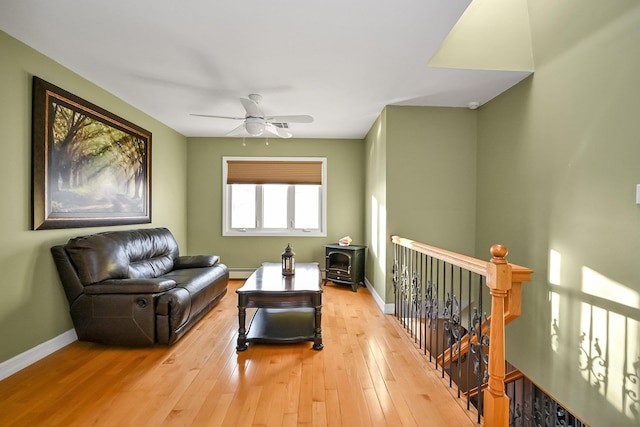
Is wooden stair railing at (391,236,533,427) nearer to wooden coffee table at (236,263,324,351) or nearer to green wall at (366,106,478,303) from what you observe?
wooden coffee table at (236,263,324,351)

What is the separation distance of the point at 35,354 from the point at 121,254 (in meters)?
0.99

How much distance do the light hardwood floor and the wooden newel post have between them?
210 millimetres

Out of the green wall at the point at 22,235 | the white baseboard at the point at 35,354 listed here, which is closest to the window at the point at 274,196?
the green wall at the point at 22,235

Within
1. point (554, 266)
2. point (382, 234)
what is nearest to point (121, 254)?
point (382, 234)

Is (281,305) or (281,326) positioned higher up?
(281,305)

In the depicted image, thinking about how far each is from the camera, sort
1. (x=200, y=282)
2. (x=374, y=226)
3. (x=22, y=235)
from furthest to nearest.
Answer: (x=374, y=226) < (x=200, y=282) < (x=22, y=235)

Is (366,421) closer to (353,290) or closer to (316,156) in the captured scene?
(353,290)

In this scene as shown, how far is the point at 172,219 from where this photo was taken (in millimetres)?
4816

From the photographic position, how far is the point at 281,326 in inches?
120

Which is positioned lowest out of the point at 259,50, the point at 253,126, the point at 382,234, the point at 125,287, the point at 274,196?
the point at 125,287

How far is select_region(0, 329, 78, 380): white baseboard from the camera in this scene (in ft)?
7.25

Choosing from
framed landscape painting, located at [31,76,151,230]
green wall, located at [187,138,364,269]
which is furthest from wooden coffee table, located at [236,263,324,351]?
green wall, located at [187,138,364,269]

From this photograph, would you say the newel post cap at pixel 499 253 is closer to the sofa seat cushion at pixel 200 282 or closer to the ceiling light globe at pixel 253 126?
the ceiling light globe at pixel 253 126

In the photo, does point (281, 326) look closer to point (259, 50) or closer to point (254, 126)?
point (254, 126)
